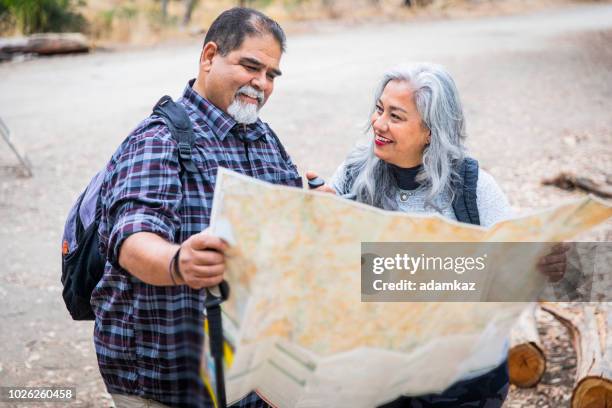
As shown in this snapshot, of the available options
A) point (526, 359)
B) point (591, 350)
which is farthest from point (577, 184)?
point (591, 350)

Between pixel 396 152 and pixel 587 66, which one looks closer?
pixel 396 152

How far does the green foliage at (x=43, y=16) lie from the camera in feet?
50.2

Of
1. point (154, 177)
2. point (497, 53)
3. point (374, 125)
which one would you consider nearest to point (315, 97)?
point (497, 53)

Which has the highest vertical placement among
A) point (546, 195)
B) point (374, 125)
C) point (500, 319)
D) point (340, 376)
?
point (374, 125)

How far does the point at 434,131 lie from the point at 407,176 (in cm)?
21

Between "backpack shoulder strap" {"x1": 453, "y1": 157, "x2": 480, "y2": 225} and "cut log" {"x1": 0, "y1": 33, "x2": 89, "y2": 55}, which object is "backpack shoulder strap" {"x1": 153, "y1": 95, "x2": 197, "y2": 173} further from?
"cut log" {"x1": 0, "y1": 33, "x2": 89, "y2": 55}

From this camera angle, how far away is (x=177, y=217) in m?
1.97

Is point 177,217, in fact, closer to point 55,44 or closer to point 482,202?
point 482,202

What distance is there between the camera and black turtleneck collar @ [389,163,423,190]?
107 inches

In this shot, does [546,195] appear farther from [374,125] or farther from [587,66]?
[587,66]

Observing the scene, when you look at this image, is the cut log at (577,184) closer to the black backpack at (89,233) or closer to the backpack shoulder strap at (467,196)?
the backpack shoulder strap at (467,196)

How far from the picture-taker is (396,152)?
2682mm

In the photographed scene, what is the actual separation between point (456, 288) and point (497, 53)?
13.3 meters

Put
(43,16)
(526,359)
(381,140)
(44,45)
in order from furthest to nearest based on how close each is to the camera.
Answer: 1. (43,16)
2. (44,45)
3. (526,359)
4. (381,140)
